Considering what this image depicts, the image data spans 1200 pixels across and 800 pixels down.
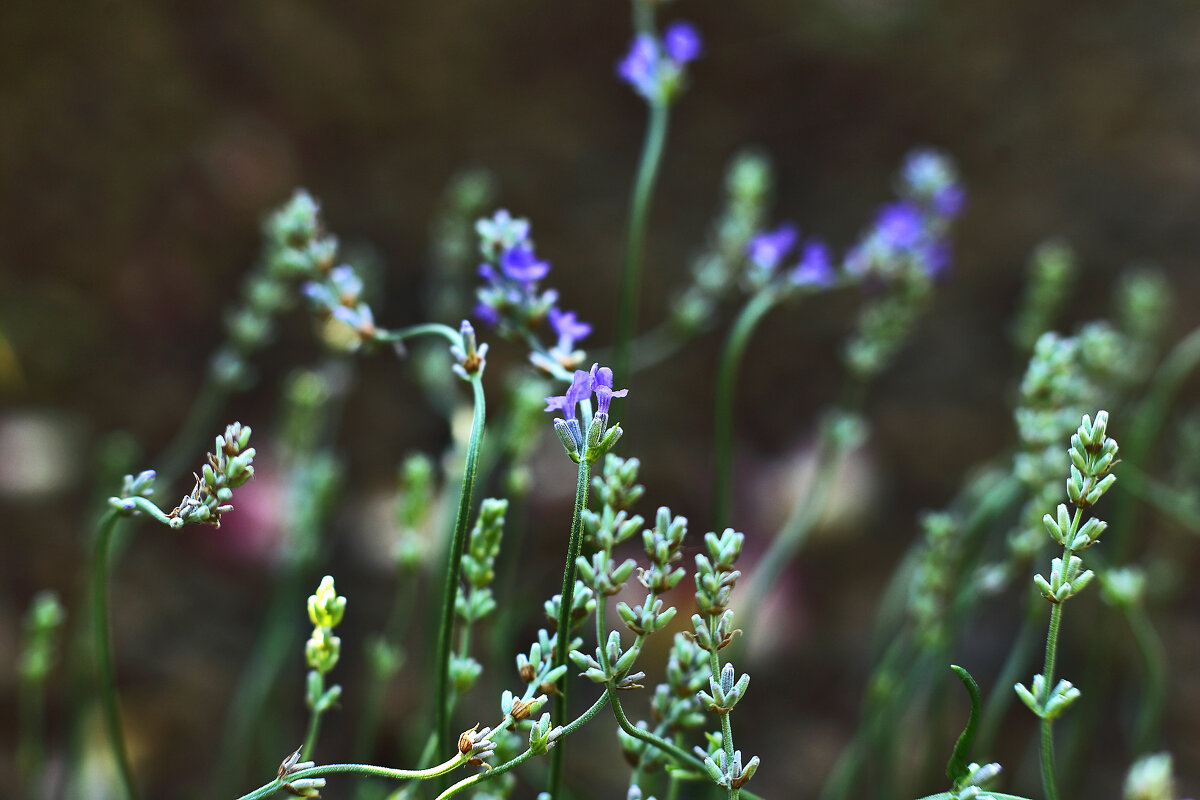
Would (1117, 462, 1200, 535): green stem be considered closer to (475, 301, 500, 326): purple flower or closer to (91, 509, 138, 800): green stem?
(475, 301, 500, 326): purple flower

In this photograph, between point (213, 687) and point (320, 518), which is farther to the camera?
point (213, 687)

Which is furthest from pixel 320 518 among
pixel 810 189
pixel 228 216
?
pixel 810 189

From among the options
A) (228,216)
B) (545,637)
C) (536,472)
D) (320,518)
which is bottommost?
(545,637)

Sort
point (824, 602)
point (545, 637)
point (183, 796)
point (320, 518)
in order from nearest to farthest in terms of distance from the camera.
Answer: point (545, 637) → point (320, 518) → point (183, 796) → point (824, 602)

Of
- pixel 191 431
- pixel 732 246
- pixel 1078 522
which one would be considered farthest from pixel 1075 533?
pixel 191 431

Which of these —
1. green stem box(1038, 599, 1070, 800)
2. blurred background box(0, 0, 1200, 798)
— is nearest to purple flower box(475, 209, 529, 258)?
green stem box(1038, 599, 1070, 800)

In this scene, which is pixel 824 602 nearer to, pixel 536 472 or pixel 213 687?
pixel 536 472

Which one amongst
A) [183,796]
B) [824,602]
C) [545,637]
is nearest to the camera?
[545,637]

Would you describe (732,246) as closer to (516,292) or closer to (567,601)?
(516,292)
